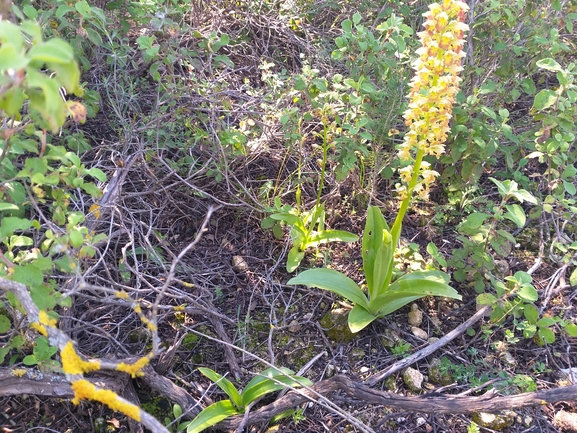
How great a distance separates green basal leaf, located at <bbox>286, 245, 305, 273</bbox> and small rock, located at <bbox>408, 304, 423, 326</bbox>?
2.21 ft

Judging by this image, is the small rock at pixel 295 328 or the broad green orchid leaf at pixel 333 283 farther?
the small rock at pixel 295 328

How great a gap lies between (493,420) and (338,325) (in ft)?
2.66

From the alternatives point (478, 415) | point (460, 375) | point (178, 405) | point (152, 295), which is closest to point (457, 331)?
point (460, 375)

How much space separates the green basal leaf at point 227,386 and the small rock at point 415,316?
3.34 feet

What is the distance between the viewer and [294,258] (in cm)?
264

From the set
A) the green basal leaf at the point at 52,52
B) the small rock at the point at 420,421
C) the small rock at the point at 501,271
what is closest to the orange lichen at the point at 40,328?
the green basal leaf at the point at 52,52

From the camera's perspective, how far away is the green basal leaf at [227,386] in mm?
1966

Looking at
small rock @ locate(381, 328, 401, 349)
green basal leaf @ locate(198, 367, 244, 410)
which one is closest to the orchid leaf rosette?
small rock @ locate(381, 328, 401, 349)

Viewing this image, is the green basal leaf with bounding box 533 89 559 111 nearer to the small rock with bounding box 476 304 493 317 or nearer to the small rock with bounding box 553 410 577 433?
the small rock with bounding box 476 304 493 317

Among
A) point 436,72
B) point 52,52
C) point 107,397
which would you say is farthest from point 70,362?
point 436,72

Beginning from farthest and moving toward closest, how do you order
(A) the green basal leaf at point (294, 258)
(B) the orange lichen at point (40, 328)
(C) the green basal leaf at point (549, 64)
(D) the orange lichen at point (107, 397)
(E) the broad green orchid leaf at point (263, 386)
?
(A) the green basal leaf at point (294, 258) → (C) the green basal leaf at point (549, 64) → (E) the broad green orchid leaf at point (263, 386) → (B) the orange lichen at point (40, 328) → (D) the orange lichen at point (107, 397)

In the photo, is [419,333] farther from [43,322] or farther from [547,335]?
[43,322]

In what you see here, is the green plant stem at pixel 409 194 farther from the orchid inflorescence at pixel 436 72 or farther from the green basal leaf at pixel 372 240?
the green basal leaf at pixel 372 240

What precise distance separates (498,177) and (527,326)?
46.7 inches
